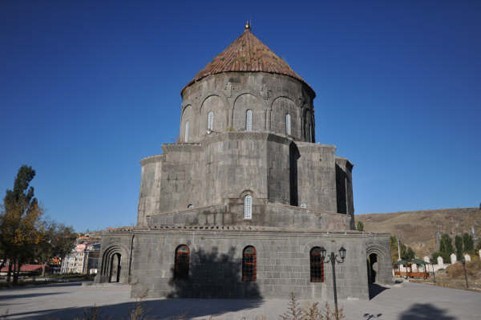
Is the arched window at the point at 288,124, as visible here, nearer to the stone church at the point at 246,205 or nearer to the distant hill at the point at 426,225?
the stone church at the point at 246,205

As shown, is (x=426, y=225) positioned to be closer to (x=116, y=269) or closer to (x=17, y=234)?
(x=116, y=269)

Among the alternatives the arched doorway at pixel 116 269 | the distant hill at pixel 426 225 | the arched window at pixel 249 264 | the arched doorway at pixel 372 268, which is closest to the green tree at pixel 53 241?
the arched doorway at pixel 116 269

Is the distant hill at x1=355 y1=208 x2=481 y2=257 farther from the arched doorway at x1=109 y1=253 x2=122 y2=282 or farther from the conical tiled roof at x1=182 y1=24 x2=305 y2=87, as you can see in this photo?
the arched doorway at x1=109 y1=253 x2=122 y2=282

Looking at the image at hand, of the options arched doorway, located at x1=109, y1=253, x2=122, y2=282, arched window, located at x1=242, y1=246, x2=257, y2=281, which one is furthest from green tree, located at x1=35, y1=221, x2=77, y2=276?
arched window, located at x1=242, y1=246, x2=257, y2=281

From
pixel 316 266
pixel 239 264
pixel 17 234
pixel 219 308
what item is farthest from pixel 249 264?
pixel 17 234

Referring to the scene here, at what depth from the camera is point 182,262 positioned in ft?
53.3

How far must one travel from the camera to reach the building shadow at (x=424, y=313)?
1167cm

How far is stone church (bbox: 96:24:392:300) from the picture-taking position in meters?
15.9

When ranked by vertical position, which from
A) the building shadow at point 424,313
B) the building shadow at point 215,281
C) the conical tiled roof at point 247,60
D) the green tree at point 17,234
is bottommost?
the building shadow at point 424,313

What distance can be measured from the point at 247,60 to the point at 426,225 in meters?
86.9

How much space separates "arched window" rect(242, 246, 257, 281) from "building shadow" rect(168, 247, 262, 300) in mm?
205

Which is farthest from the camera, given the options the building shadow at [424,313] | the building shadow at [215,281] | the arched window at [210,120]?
the arched window at [210,120]

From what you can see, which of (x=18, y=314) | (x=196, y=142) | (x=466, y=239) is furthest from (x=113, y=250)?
(x=466, y=239)

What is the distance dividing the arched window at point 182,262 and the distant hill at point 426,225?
71.8m
